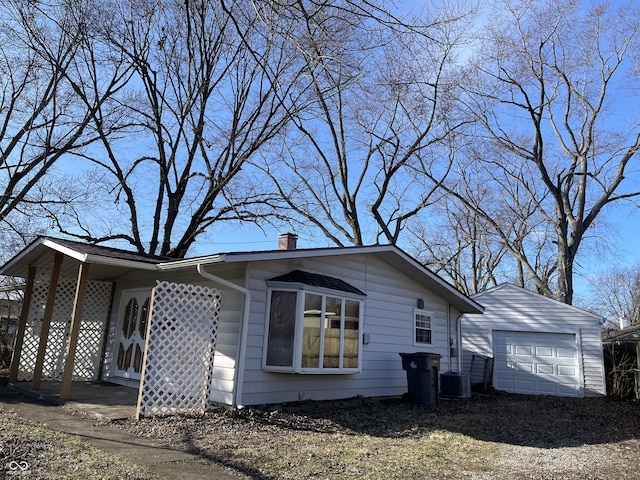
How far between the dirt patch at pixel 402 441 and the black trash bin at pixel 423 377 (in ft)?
1.18

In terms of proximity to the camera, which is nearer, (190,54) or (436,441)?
(436,441)

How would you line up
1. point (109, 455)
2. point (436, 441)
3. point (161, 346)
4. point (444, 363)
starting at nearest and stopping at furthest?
1. point (109, 455)
2. point (436, 441)
3. point (161, 346)
4. point (444, 363)

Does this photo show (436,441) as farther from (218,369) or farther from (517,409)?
(517,409)

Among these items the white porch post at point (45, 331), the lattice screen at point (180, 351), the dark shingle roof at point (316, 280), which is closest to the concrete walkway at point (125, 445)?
the lattice screen at point (180, 351)

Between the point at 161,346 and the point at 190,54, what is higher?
the point at 190,54

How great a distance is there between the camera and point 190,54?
15266 mm

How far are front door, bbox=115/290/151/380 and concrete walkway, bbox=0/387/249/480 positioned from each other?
2.21 m

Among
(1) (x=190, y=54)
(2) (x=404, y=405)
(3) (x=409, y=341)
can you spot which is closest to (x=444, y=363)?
(3) (x=409, y=341)

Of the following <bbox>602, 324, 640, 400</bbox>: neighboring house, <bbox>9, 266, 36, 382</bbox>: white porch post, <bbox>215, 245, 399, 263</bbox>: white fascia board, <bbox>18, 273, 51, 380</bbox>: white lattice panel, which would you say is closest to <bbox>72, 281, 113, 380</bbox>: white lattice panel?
<bbox>18, 273, 51, 380</bbox>: white lattice panel

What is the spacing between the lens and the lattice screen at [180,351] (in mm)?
6898

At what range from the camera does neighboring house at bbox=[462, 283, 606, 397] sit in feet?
45.1

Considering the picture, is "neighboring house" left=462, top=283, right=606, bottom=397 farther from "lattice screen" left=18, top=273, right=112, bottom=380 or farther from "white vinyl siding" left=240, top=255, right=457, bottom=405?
"lattice screen" left=18, top=273, right=112, bottom=380

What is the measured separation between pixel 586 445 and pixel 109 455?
20.6ft

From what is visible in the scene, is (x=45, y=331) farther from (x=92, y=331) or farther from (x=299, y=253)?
(x=299, y=253)
